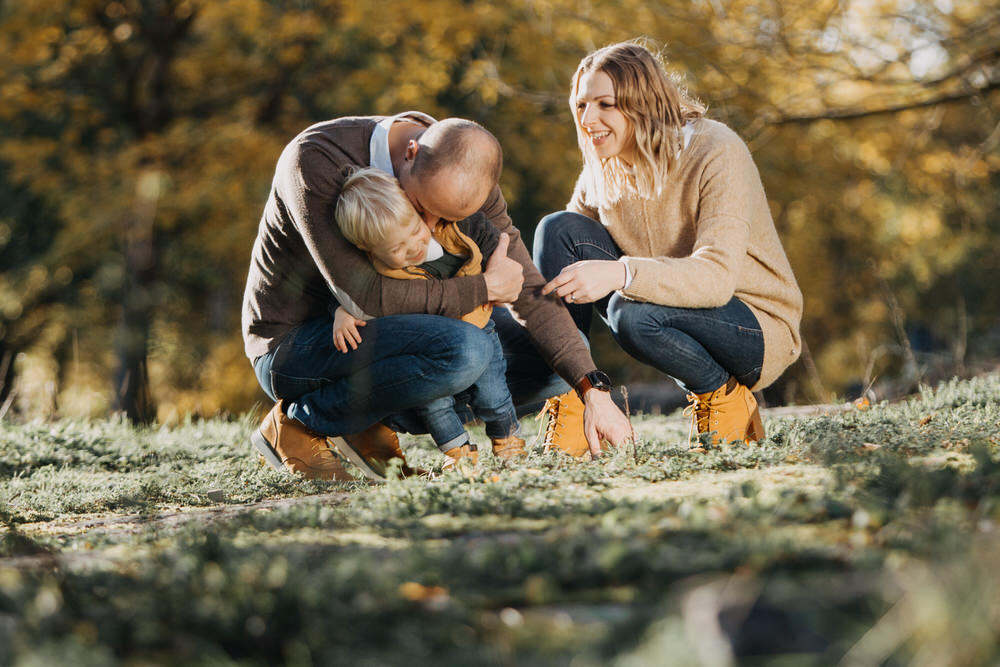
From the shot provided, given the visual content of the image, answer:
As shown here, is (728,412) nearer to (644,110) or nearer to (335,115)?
(644,110)

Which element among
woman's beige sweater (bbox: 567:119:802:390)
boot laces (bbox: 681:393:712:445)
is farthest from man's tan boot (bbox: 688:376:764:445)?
woman's beige sweater (bbox: 567:119:802:390)

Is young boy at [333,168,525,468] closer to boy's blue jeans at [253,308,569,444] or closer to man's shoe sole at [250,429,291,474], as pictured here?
boy's blue jeans at [253,308,569,444]

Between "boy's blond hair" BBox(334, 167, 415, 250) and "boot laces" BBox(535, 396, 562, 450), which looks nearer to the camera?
"boy's blond hair" BBox(334, 167, 415, 250)

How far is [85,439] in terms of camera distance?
410cm

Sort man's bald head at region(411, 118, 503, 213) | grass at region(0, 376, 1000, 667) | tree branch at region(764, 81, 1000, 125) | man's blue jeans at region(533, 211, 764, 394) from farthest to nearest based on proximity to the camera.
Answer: tree branch at region(764, 81, 1000, 125), man's blue jeans at region(533, 211, 764, 394), man's bald head at region(411, 118, 503, 213), grass at region(0, 376, 1000, 667)

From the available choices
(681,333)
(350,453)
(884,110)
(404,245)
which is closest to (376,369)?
(350,453)

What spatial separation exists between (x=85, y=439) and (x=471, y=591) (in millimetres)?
3029

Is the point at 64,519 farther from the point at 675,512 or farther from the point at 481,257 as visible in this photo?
the point at 675,512

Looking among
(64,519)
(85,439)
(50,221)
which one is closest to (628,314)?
(64,519)

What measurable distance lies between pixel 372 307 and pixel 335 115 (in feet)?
24.1

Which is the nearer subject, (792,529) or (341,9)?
(792,529)

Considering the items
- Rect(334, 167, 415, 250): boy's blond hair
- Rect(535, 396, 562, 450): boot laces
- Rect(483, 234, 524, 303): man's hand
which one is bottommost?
Rect(535, 396, 562, 450): boot laces

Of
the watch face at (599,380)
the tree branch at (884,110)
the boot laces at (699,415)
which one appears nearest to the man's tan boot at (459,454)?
the watch face at (599,380)

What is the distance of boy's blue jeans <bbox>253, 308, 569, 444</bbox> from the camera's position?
10.5ft
